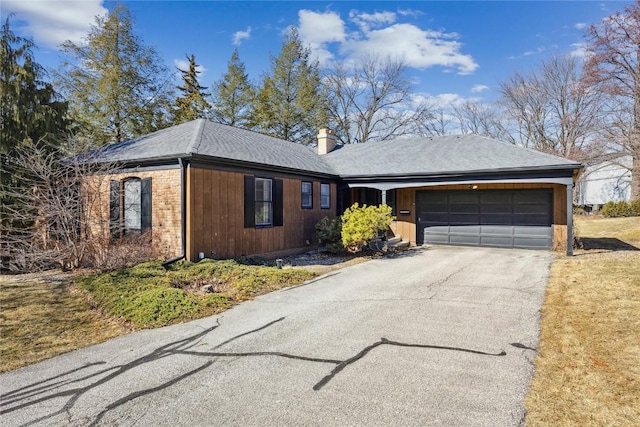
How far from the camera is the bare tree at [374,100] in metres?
32.3

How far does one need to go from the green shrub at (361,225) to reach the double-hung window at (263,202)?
237cm

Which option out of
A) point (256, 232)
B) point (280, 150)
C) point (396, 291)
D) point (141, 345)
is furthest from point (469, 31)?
point (141, 345)

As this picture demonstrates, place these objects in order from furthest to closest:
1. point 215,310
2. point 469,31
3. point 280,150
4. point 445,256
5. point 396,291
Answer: point 469,31
point 280,150
point 445,256
point 396,291
point 215,310

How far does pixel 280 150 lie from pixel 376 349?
10707mm

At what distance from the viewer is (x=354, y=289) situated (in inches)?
295

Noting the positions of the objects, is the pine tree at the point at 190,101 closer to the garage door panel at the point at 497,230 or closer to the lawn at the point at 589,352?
the garage door panel at the point at 497,230

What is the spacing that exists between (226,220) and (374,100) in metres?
25.8

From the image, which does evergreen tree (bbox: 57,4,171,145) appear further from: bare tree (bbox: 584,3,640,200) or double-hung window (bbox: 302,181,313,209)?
bare tree (bbox: 584,3,640,200)

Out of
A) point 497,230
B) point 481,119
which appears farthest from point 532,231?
point 481,119

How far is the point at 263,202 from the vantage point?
11469mm

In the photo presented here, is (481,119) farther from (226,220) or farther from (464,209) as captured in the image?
(226,220)

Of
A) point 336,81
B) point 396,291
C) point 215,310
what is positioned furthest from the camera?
point 336,81

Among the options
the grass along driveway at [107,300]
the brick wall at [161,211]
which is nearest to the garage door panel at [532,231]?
the grass along driveway at [107,300]

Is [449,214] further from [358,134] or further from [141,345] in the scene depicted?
[358,134]
